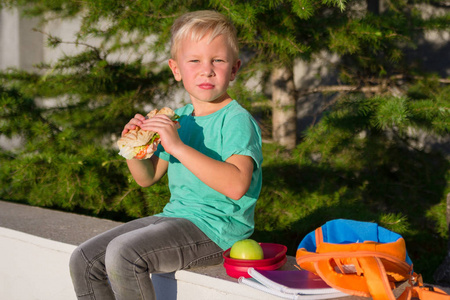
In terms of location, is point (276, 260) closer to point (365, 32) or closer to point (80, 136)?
point (365, 32)

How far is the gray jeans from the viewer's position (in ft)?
4.98

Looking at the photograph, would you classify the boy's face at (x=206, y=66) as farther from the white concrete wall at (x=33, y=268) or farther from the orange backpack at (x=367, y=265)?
the white concrete wall at (x=33, y=268)

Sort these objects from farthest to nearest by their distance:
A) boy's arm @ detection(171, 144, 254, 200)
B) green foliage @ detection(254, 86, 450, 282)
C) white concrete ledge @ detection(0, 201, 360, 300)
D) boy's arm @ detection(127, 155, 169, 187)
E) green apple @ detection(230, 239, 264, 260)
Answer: green foliage @ detection(254, 86, 450, 282) < boy's arm @ detection(127, 155, 169, 187) < white concrete ledge @ detection(0, 201, 360, 300) < green apple @ detection(230, 239, 264, 260) < boy's arm @ detection(171, 144, 254, 200)

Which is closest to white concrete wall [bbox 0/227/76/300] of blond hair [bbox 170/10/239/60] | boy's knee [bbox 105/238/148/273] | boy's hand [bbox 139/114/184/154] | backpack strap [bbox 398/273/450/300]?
boy's knee [bbox 105/238/148/273]

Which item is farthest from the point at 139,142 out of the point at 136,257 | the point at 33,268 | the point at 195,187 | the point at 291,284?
the point at 33,268

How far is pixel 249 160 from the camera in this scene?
157cm

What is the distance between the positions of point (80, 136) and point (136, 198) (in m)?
0.80

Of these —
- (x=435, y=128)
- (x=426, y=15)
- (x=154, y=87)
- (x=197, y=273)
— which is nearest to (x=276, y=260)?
(x=197, y=273)

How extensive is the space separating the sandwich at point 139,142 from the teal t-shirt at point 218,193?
0.45 ft

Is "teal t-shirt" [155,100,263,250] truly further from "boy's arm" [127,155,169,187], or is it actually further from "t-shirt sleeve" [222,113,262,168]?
"boy's arm" [127,155,169,187]

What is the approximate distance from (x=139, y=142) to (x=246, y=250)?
0.51 meters

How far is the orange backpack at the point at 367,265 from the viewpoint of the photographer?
1.35 m

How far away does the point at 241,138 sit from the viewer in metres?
1.59

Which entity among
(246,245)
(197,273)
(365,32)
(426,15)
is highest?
(426,15)
